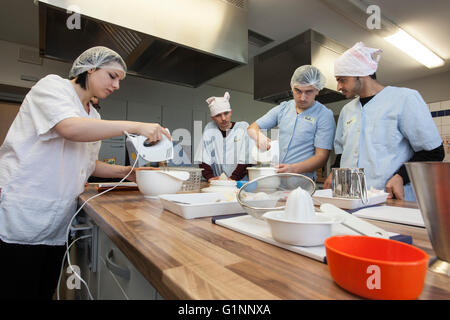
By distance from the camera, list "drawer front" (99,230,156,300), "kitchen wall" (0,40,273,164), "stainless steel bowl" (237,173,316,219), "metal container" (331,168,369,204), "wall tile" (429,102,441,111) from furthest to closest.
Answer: "wall tile" (429,102,441,111) < "kitchen wall" (0,40,273,164) < "metal container" (331,168,369,204) < "stainless steel bowl" (237,173,316,219) < "drawer front" (99,230,156,300)

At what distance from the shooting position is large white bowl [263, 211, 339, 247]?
44 cm

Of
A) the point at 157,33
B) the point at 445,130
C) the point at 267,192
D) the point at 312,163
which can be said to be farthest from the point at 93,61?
the point at 445,130

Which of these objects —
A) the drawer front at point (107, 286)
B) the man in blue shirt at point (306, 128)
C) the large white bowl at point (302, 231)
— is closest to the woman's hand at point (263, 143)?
the man in blue shirt at point (306, 128)

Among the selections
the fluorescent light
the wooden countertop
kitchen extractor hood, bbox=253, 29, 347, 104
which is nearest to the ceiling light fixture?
the fluorescent light

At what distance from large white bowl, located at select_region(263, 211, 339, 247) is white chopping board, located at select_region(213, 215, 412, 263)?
0.01m

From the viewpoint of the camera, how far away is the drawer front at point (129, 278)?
487mm

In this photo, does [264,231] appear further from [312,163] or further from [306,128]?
[306,128]

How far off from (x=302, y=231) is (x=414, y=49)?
148 inches

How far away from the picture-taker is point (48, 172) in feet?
3.30

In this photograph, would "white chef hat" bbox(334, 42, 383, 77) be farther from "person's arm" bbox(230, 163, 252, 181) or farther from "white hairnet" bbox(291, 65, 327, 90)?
"person's arm" bbox(230, 163, 252, 181)

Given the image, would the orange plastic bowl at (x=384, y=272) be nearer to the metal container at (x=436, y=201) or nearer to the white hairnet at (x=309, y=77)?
the metal container at (x=436, y=201)

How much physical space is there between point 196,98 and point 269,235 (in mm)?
4328
